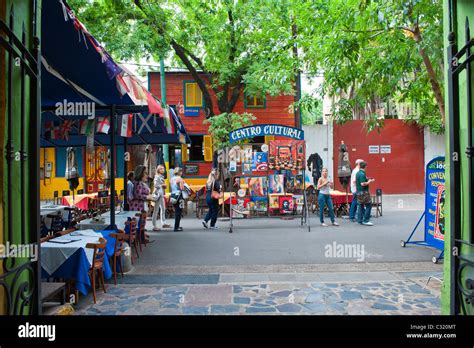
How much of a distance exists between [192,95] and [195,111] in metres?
0.99

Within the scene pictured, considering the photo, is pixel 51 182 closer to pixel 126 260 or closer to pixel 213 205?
pixel 213 205

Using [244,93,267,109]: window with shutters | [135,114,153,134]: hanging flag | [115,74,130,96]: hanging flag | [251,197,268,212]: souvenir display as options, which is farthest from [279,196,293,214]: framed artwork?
[115,74,130,96]: hanging flag

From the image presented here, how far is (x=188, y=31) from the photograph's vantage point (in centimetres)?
1834

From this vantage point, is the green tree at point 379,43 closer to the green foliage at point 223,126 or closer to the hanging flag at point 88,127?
the hanging flag at point 88,127

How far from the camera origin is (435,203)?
8.60 metres

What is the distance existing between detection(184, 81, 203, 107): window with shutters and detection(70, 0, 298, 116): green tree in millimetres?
1735

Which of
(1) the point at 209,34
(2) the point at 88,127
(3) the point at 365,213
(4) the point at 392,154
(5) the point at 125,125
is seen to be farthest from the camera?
(4) the point at 392,154

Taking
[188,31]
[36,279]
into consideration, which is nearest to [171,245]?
[36,279]

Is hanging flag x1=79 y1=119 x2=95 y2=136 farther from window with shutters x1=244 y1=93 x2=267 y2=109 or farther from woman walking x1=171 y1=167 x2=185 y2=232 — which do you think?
window with shutters x1=244 y1=93 x2=267 y2=109

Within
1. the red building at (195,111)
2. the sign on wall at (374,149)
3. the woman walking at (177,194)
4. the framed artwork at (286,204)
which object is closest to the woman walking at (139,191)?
the woman walking at (177,194)

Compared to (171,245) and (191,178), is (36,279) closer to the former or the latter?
(171,245)

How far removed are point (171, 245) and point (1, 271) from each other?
296 inches

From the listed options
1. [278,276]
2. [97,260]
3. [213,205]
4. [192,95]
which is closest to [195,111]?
[192,95]
